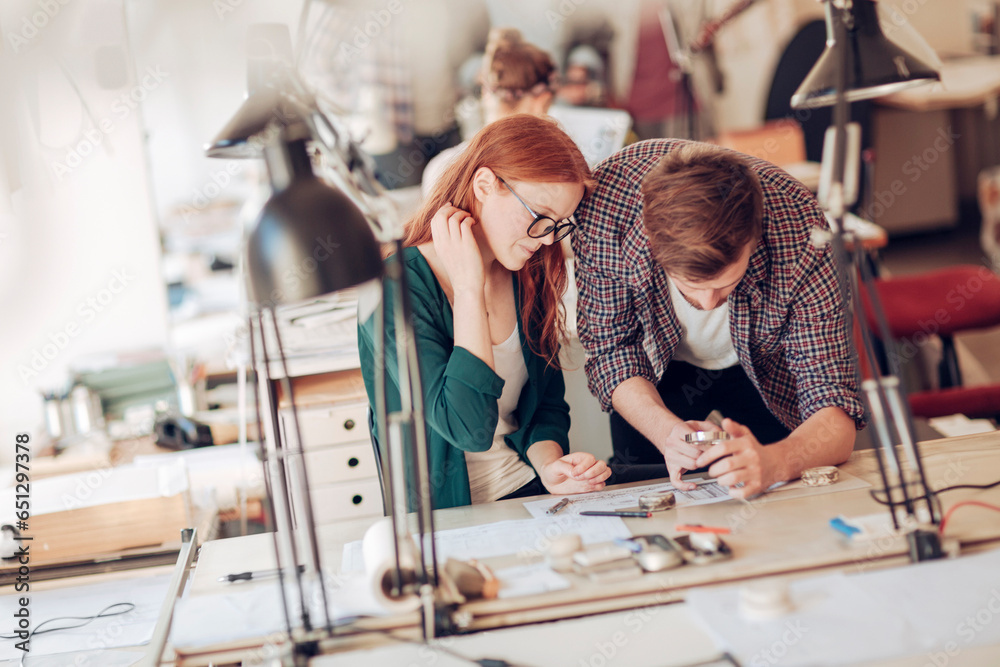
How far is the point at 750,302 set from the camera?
1582mm

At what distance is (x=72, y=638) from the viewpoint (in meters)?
1.68

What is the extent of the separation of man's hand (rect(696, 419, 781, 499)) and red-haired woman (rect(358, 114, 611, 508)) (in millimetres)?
210

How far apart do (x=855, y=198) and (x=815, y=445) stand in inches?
21.8

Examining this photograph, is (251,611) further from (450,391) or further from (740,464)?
(740,464)

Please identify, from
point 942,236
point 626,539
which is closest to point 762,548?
point 626,539

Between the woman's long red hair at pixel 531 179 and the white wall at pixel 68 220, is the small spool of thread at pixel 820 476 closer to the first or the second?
the woman's long red hair at pixel 531 179

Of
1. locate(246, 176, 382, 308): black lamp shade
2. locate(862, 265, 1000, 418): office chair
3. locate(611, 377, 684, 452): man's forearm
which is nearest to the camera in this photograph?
locate(246, 176, 382, 308): black lamp shade

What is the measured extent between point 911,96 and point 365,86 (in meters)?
3.34

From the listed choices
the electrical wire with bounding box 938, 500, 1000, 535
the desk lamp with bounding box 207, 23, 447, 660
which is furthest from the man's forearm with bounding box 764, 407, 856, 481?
the desk lamp with bounding box 207, 23, 447, 660

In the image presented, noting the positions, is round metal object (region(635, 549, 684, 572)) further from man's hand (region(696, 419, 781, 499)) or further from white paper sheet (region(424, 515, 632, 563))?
man's hand (region(696, 419, 781, 499))

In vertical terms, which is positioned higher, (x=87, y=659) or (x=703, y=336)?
(x=703, y=336)

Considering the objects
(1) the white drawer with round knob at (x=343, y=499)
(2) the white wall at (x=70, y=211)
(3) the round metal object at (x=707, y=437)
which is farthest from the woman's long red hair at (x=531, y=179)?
Answer: (2) the white wall at (x=70, y=211)

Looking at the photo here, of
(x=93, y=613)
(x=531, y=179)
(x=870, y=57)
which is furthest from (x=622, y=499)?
(x=93, y=613)

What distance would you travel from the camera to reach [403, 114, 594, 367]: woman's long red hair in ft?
4.75
